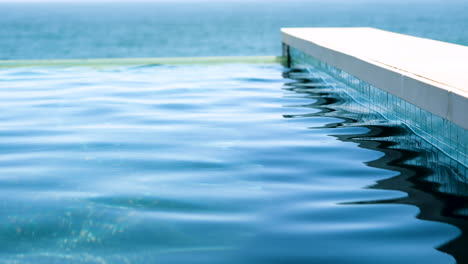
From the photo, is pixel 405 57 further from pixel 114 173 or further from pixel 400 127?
pixel 114 173

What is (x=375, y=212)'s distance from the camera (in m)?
2.89

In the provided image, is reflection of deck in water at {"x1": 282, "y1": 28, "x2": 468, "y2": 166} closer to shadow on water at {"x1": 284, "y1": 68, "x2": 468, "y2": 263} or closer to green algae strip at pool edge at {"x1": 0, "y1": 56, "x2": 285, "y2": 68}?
shadow on water at {"x1": 284, "y1": 68, "x2": 468, "y2": 263}

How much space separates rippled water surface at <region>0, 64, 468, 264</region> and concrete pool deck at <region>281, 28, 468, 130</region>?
34 cm

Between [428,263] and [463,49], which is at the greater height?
[463,49]

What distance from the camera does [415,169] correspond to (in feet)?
12.0

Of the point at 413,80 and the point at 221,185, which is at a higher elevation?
the point at 413,80

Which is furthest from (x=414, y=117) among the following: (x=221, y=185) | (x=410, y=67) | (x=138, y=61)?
(x=138, y=61)

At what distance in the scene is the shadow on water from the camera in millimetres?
2820

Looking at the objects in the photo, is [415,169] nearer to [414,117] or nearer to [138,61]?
[414,117]

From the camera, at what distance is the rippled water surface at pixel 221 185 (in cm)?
252

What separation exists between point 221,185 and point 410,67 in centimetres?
169

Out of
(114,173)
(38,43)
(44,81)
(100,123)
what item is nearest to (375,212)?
(114,173)

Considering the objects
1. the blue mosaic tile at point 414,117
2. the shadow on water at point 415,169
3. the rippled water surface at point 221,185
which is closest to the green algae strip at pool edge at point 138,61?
the blue mosaic tile at point 414,117

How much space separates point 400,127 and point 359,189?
1.74m
